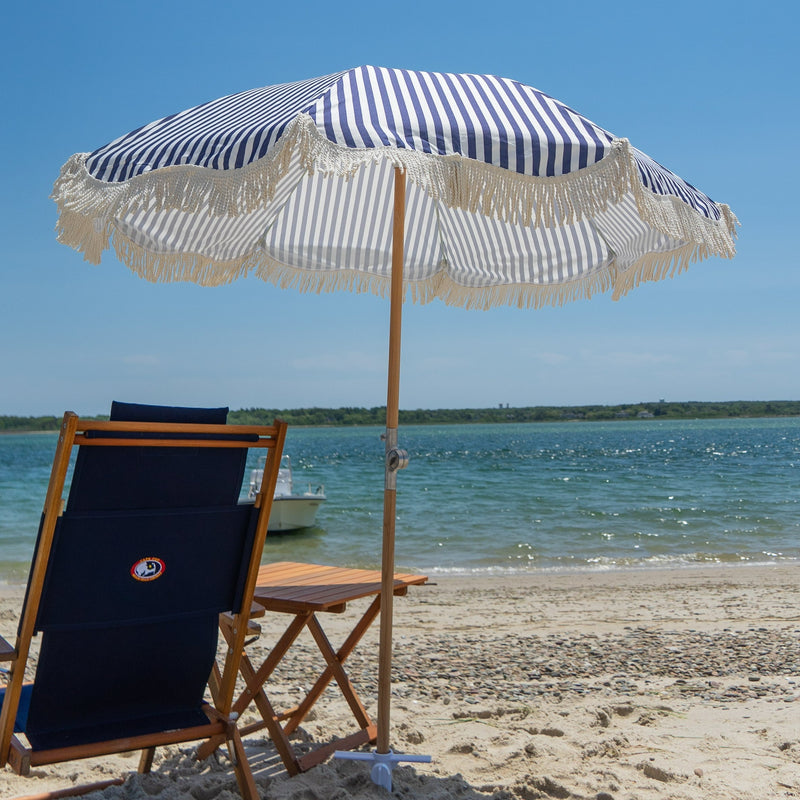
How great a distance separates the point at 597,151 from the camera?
2.02 m

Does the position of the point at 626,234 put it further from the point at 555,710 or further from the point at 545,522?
the point at 545,522

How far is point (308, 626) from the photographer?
273 cm

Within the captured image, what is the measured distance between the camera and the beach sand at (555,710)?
2.39m

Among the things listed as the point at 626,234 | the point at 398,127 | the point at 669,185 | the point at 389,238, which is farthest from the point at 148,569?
the point at 626,234

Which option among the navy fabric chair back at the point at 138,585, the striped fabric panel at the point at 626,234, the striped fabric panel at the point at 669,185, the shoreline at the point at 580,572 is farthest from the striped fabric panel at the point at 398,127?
the shoreline at the point at 580,572

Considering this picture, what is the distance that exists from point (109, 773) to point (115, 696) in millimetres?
756

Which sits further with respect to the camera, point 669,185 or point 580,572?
point 580,572

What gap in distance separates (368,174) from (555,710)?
2441mm

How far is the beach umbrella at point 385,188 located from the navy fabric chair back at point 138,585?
548 mm

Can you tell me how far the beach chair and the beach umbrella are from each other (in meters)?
0.52

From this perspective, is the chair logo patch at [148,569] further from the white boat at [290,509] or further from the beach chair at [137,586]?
the white boat at [290,509]

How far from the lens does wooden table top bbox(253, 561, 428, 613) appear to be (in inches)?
93.8

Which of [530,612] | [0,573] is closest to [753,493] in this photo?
[530,612]

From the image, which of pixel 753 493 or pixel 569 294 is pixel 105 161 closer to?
pixel 569 294
